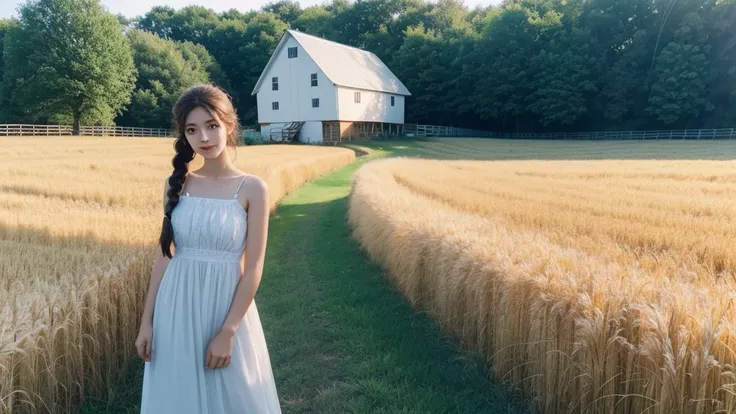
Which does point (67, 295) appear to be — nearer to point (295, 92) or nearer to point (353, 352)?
point (353, 352)

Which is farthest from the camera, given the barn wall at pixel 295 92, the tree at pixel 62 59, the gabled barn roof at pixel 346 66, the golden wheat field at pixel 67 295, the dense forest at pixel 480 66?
the dense forest at pixel 480 66

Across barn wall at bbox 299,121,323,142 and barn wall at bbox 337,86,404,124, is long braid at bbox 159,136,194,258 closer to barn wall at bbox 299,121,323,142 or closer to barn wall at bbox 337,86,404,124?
barn wall at bbox 337,86,404,124

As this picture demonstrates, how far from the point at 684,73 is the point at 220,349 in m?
56.8

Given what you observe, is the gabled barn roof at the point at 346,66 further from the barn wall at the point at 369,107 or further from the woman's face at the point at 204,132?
the woman's face at the point at 204,132

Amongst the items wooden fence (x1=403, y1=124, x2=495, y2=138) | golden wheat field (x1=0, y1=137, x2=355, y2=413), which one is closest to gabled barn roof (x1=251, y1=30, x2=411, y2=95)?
wooden fence (x1=403, y1=124, x2=495, y2=138)

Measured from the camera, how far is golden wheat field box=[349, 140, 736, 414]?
2898 millimetres

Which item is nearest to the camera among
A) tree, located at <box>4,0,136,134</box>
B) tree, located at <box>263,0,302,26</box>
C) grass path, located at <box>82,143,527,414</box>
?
grass path, located at <box>82,143,527,414</box>

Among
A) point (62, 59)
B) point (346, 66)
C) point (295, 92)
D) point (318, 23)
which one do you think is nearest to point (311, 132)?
point (295, 92)

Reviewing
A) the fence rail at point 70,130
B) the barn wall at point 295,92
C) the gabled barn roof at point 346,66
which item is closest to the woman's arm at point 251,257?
the gabled barn roof at point 346,66

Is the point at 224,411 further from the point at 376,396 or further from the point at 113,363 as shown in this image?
the point at 113,363

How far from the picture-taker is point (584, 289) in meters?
3.69

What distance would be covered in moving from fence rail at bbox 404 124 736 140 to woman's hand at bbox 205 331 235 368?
49.5 meters

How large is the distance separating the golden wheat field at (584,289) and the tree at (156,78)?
5489cm

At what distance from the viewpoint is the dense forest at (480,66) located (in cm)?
4697
